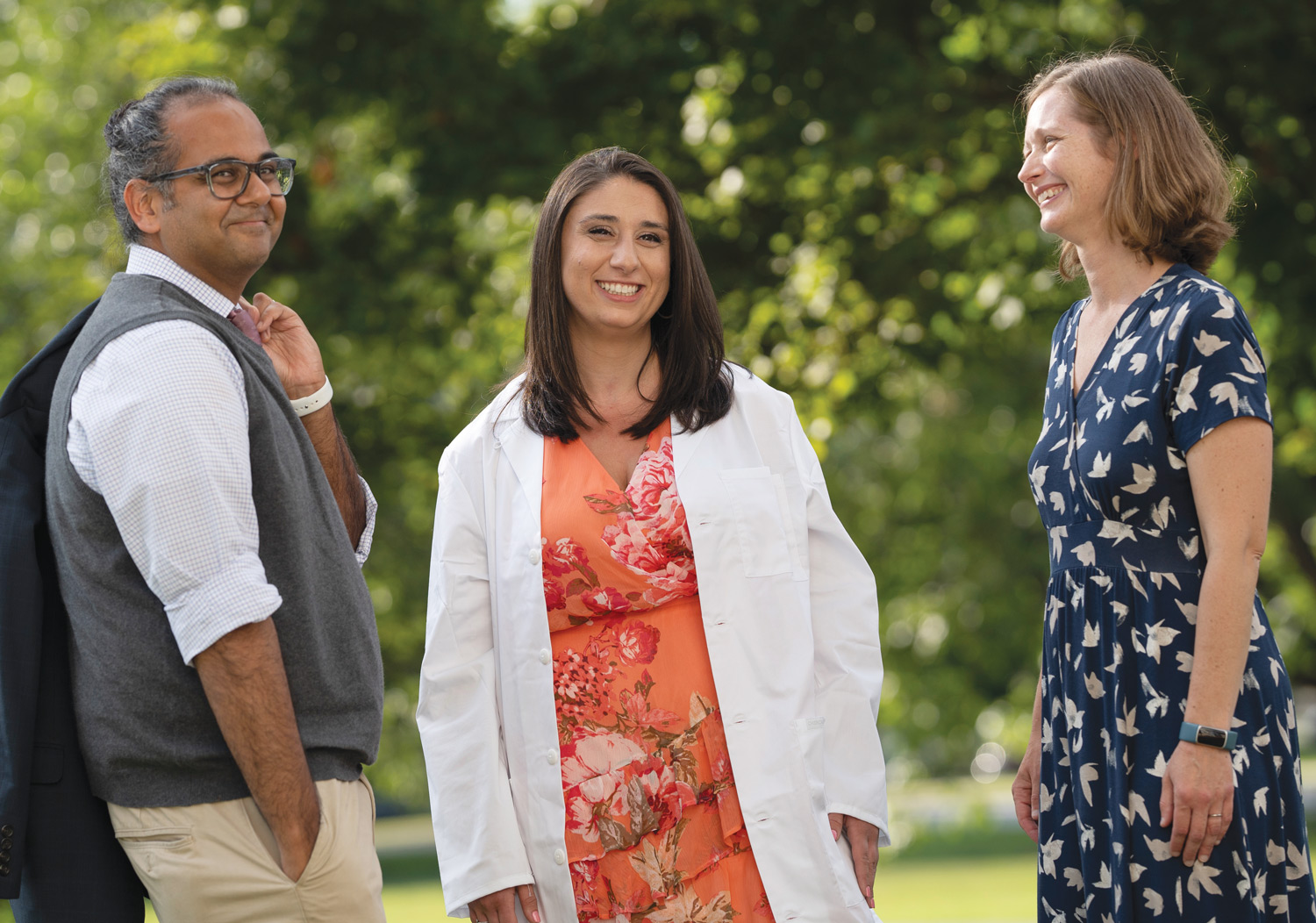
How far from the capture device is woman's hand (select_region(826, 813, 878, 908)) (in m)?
2.91

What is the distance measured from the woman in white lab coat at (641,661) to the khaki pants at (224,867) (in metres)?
0.55

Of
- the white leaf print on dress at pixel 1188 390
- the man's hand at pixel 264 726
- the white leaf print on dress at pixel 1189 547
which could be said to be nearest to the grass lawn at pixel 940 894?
the man's hand at pixel 264 726

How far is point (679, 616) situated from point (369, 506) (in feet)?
2.55

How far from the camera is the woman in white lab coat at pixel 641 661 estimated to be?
9.34ft

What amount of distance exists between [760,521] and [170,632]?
49.4 inches

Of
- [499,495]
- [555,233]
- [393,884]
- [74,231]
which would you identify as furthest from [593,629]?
[393,884]

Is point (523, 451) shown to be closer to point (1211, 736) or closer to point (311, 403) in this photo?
Answer: point (311, 403)

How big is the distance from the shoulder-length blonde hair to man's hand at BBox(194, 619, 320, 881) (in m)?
1.95

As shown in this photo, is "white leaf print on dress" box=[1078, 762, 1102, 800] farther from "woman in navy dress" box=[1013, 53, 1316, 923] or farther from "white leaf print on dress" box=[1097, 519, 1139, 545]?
"white leaf print on dress" box=[1097, 519, 1139, 545]

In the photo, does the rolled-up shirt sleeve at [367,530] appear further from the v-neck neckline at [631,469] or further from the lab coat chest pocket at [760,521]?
the lab coat chest pocket at [760,521]

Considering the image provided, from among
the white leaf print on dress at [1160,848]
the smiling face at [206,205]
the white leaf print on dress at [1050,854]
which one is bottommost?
the white leaf print on dress at [1050,854]

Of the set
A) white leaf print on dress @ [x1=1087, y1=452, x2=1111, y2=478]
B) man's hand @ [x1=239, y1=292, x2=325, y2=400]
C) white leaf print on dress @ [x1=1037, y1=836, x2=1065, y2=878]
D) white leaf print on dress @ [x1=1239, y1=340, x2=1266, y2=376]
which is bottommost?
white leaf print on dress @ [x1=1037, y1=836, x2=1065, y2=878]

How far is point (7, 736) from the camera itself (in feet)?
7.46

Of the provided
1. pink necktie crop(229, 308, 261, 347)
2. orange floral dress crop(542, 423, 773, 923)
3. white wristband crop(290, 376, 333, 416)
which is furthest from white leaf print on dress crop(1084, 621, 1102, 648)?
pink necktie crop(229, 308, 261, 347)
